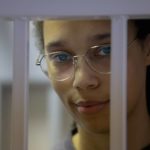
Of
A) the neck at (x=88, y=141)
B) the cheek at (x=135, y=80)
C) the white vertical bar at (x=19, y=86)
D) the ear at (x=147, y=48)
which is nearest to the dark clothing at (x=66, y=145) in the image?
the neck at (x=88, y=141)

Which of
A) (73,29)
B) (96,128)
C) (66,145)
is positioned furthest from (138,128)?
(73,29)

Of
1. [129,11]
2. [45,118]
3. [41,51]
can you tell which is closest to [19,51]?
[41,51]

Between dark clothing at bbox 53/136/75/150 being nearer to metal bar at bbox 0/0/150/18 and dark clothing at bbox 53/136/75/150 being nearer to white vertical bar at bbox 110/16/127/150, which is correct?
white vertical bar at bbox 110/16/127/150

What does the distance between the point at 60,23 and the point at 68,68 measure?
5.9 inches

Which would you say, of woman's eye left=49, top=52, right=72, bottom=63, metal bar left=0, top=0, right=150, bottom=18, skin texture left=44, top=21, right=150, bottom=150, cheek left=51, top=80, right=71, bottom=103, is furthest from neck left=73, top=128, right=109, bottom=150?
metal bar left=0, top=0, right=150, bottom=18

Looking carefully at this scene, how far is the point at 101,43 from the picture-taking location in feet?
3.00

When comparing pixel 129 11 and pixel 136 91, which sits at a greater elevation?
pixel 129 11

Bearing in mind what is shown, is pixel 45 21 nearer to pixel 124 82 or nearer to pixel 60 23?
pixel 60 23

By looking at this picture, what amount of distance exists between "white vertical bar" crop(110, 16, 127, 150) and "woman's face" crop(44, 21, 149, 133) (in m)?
0.04

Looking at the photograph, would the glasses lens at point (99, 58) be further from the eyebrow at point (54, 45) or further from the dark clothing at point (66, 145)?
the dark clothing at point (66, 145)

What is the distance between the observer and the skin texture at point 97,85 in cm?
91

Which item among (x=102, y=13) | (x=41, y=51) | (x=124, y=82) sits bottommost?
(x=124, y=82)

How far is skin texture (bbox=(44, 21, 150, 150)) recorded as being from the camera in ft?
2.97

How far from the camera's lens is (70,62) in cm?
94
